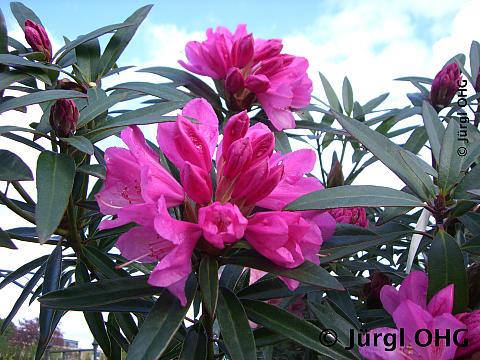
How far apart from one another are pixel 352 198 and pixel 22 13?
1137 mm

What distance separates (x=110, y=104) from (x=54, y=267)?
39 cm

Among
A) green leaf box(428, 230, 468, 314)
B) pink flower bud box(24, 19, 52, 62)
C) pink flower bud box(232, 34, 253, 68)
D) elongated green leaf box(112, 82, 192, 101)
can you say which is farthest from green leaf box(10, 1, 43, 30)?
green leaf box(428, 230, 468, 314)

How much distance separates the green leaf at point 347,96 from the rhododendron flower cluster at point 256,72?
0.60 metres

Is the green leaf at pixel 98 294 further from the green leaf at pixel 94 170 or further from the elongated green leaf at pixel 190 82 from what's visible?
the elongated green leaf at pixel 190 82

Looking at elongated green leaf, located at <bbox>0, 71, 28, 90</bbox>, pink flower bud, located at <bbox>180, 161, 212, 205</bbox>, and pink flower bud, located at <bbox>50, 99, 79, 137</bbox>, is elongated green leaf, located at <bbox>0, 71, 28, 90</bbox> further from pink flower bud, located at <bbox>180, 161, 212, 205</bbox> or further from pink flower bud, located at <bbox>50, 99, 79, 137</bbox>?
pink flower bud, located at <bbox>180, 161, 212, 205</bbox>

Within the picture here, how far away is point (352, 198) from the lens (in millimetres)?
659

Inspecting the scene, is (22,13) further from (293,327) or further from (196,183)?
(293,327)

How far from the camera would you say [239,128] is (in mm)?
666

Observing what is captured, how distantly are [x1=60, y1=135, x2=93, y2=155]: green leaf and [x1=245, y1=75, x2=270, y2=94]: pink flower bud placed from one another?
42 cm

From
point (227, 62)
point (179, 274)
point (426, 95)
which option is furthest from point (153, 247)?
point (426, 95)

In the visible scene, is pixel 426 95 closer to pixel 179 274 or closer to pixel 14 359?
pixel 179 274

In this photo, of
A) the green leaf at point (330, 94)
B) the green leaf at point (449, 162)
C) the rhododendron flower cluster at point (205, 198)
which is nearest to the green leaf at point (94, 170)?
the rhododendron flower cluster at point (205, 198)

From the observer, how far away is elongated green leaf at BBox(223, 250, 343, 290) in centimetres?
61

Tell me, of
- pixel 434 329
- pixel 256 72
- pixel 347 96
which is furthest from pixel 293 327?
pixel 347 96
